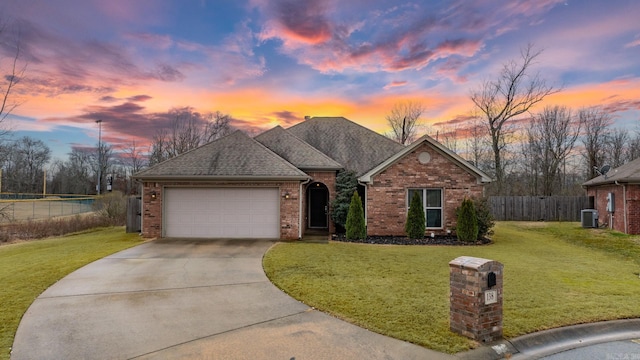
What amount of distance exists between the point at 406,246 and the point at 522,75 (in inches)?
938

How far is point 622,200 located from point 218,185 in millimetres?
18527

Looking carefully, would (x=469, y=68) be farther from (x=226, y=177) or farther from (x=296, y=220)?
(x=226, y=177)

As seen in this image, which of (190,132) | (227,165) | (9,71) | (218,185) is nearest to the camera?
(218,185)

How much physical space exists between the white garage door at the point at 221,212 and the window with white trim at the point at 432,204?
19.4ft

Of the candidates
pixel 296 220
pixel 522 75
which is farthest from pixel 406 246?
pixel 522 75

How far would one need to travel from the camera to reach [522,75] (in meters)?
28.0

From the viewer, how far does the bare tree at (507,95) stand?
27.4 m

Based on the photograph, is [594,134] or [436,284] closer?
[436,284]

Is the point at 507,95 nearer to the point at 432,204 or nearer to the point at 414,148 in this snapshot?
the point at 414,148

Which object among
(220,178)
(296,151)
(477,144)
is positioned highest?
(477,144)

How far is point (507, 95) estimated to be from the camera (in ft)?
95.1

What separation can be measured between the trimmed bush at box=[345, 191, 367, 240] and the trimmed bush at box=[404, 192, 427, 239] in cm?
182

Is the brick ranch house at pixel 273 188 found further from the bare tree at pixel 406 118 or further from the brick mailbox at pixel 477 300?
the bare tree at pixel 406 118

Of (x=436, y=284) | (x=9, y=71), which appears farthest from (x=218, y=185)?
(x=9, y=71)
